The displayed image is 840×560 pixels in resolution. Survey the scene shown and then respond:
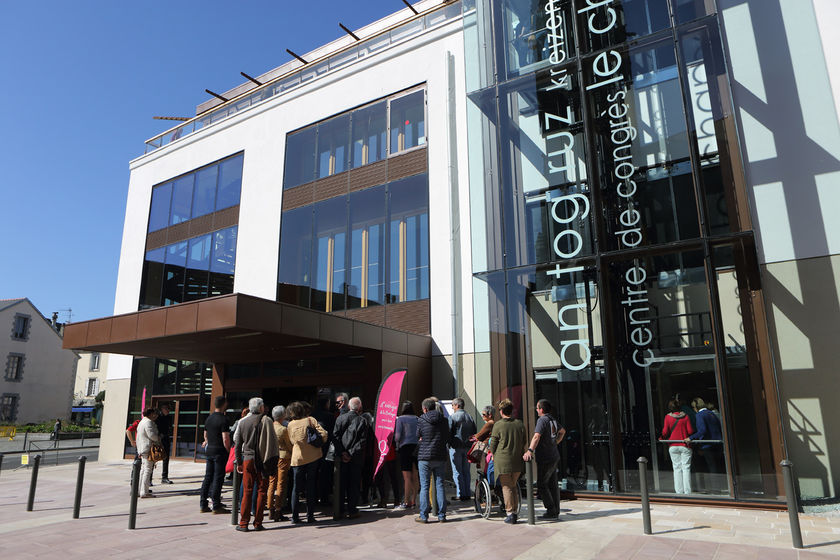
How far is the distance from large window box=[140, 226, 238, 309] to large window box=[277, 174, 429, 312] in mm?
2985

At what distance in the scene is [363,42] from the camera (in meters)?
17.3

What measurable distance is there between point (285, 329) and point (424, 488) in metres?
4.38

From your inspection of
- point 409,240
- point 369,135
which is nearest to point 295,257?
point 409,240

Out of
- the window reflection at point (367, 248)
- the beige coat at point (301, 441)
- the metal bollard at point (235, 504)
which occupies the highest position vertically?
the window reflection at point (367, 248)

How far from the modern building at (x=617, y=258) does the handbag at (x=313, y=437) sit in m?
2.78

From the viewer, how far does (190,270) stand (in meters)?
20.6

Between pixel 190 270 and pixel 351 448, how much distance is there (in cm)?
1478

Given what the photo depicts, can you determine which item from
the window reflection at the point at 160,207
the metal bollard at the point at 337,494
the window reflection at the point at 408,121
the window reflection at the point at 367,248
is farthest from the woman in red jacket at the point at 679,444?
the window reflection at the point at 160,207

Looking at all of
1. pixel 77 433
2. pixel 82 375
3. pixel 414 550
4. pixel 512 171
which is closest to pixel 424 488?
pixel 414 550

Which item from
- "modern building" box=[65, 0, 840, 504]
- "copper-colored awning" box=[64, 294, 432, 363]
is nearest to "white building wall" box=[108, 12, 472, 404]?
"modern building" box=[65, 0, 840, 504]

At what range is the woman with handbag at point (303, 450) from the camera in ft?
25.6

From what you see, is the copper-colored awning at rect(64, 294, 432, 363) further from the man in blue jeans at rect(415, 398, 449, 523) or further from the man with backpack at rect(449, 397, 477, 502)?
the man in blue jeans at rect(415, 398, 449, 523)

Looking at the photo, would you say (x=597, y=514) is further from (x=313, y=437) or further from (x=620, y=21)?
(x=620, y=21)

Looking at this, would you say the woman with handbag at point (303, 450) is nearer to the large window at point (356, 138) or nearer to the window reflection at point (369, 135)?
the large window at point (356, 138)
